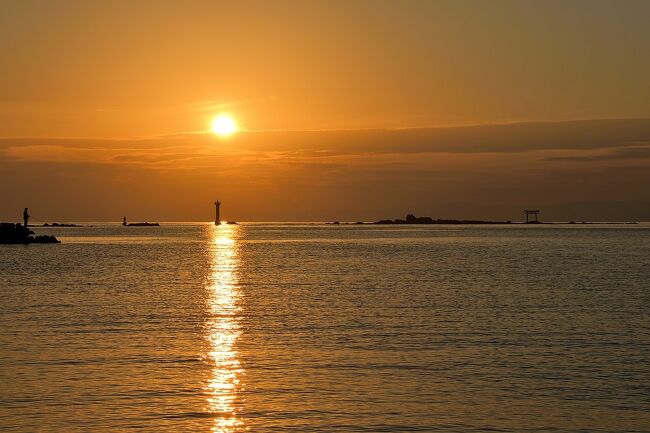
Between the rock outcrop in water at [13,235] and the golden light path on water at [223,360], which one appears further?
the rock outcrop in water at [13,235]

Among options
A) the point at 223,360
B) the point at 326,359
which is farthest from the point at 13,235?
the point at 326,359

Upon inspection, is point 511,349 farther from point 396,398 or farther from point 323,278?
point 323,278

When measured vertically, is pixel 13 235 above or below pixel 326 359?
above

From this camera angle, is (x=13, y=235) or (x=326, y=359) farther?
(x=13, y=235)

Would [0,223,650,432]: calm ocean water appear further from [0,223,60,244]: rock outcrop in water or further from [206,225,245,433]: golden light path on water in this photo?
[0,223,60,244]: rock outcrop in water

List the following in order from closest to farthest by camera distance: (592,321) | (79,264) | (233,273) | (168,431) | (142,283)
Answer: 1. (168,431)
2. (592,321)
3. (142,283)
4. (233,273)
5. (79,264)

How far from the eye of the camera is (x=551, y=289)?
2665 inches

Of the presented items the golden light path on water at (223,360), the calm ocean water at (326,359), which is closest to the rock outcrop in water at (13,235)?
the calm ocean water at (326,359)

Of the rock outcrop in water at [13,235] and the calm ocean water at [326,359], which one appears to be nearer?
the calm ocean water at [326,359]

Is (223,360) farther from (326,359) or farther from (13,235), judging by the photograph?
(13,235)

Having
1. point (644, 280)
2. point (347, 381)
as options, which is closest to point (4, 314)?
point (347, 381)

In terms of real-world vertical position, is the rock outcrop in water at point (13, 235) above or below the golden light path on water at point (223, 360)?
above

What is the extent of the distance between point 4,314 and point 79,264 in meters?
59.2

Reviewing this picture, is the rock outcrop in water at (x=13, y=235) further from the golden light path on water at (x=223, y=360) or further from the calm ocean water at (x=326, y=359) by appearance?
the golden light path on water at (x=223, y=360)
